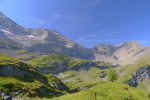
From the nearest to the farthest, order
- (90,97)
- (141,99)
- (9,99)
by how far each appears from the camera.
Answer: (90,97) < (141,99) < (9,99)

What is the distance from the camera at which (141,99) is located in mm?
175875

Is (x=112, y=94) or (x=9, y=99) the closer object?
(x=112, y=94)

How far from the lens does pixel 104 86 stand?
186m

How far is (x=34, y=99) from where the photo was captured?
199875mm

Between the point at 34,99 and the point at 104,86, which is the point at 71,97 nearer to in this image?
the point at 104,86

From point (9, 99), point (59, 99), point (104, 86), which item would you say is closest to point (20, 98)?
point (9, 99)

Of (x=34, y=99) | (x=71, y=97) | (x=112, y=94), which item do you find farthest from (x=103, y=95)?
(x=34, y=99)

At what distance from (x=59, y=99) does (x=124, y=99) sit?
36.4 meters

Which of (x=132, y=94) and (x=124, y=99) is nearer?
(x=124, y=99)

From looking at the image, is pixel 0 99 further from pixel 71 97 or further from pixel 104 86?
pixel 104 86

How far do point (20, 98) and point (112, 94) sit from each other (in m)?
63.5

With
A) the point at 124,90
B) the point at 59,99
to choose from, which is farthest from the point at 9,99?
the point at 124,90

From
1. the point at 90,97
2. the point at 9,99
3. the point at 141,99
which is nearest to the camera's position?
the point at 90,97

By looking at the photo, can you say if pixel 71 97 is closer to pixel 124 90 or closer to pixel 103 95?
pixel 103 95
